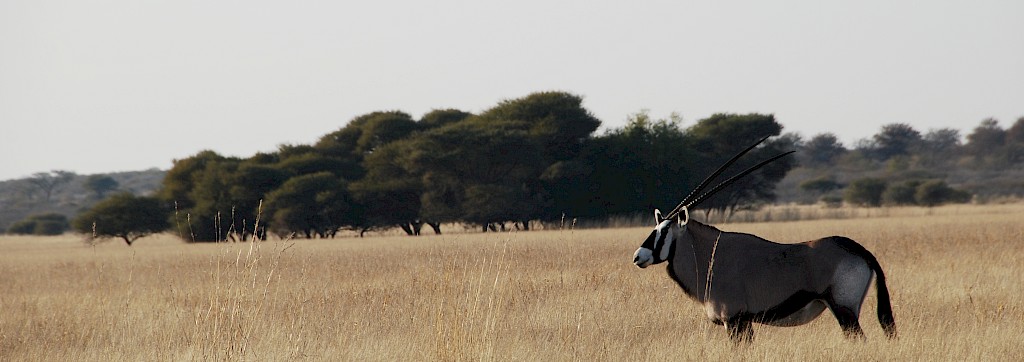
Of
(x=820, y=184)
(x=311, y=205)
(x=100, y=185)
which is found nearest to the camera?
(x=311, y=205)

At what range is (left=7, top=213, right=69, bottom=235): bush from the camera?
86750 millimetres

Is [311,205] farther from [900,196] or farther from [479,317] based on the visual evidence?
[900,196]

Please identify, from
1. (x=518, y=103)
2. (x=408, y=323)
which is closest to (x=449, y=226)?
(x=518, y=103)

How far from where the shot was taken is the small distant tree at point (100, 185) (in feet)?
430

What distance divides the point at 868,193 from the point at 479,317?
69673 mm

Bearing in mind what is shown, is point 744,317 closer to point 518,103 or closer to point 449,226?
point 518,103

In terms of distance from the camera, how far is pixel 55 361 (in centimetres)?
885

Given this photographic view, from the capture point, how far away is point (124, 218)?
49.3 m

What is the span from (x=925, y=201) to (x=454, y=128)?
3681 cm

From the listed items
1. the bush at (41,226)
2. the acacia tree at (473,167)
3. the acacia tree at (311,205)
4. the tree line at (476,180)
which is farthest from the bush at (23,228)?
the acacia tree at (473,167)

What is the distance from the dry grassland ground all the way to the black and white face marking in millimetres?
708

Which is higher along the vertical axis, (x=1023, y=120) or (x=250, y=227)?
(x=1023, y=120)

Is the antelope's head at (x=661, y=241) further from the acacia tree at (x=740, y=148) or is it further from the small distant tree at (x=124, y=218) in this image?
the small distant tree at (x=124, y=218)

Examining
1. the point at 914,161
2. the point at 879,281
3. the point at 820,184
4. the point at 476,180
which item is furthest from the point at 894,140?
the point at 879,281
